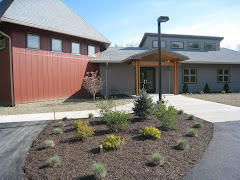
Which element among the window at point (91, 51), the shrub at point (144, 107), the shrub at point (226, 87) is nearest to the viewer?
the shrub at point (144, 107)

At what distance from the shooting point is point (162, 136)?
4570 mm

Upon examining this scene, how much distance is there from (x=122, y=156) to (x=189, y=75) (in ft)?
49.4

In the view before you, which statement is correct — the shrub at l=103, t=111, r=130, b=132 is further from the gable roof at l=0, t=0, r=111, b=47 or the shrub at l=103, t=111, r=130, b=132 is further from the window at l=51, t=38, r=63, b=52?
the window at l=51, t=38, r=63, b=52

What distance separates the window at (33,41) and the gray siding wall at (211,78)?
38.5 ft

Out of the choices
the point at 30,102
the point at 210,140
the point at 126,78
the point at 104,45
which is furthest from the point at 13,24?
the point at 210,140

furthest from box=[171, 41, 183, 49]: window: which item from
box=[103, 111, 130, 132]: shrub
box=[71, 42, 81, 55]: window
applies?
box=[103, 111, 130, 132]: shrub

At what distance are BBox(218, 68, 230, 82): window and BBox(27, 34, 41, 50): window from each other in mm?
15813

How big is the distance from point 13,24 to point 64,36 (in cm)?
322

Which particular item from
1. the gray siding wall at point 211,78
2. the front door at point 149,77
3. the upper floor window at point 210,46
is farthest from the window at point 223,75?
the front door at point 149,77

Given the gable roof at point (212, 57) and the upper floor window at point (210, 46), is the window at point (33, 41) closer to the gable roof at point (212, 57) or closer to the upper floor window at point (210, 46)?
the gable roof at point (212, 57)

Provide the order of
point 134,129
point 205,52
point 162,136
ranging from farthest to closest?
point 205,52
point 134,129
point 162,136

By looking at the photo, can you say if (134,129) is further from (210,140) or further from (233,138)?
(233,138)

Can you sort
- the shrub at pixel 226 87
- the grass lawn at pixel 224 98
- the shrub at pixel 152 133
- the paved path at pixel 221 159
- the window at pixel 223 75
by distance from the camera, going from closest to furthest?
the paved path at pixel 221 159 < the shrub at pixel 152 133 < the grass lawn at pixel 224 98 < the shrub at pixel 226 87 < the window at pixel 223 75

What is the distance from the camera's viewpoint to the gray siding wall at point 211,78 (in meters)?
16.9
